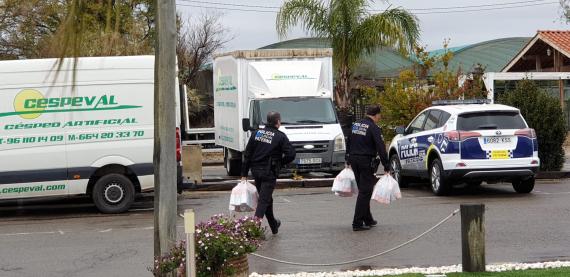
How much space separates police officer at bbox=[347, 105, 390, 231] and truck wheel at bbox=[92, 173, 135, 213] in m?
4.26

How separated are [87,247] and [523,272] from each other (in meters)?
5.43

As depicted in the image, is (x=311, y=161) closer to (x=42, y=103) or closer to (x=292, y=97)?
(x=292, y=97)

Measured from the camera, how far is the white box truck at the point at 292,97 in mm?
18250

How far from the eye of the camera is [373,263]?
9.06 meters

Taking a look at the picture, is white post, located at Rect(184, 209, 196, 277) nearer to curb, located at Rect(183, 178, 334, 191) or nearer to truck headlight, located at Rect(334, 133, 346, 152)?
curb, located at Rect(183, 178, 334, 191)

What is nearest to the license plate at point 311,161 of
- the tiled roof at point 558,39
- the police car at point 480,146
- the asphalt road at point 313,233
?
the asphalt road at point 313,233

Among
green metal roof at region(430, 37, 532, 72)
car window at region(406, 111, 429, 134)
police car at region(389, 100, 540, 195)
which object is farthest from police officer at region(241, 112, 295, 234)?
green metal roof at region(430, 37, 532, 72)

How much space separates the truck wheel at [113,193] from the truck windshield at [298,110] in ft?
18.0

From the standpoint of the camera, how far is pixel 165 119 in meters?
6.30

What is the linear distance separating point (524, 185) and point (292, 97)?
5853mm

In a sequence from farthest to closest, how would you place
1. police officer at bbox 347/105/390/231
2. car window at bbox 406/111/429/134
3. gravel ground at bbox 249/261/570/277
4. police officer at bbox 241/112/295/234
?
car window at bbox 406/111/429/134 → police officer at bbox 347/105/390/231 → police officer at bbox 241/112/295/234 → gravel ground at bbox 249/261/570/277

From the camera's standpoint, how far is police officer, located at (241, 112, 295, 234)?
1077cm

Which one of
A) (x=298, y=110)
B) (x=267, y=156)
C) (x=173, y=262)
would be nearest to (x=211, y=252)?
(x=173, y=262)

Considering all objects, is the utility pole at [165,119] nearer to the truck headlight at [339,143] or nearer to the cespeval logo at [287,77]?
the truck headlight at [339,143]
